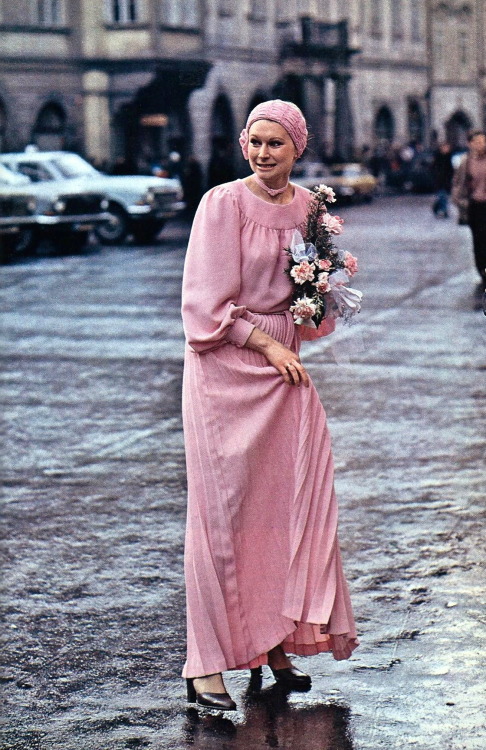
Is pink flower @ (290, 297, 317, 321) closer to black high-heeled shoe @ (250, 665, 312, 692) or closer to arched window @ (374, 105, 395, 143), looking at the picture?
black high-heeled shoe @ (250, 665, 312, 692)

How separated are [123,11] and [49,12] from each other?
2.67m

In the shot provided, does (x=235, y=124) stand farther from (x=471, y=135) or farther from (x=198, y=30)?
(x=471, y=135)

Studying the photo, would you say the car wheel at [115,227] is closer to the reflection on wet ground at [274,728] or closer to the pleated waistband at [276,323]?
the pleated waistband at [276,323]

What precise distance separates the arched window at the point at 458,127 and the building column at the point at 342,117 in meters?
12.2

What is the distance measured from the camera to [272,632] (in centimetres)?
479

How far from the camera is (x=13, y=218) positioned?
26062 millimetres

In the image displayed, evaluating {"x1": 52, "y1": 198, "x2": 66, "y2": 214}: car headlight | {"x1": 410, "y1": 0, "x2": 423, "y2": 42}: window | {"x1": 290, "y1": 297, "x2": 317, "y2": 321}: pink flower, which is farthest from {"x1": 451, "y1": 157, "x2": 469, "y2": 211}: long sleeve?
{"x1": 410, "y1": 0, "x2": 423, "y2": 42}: window

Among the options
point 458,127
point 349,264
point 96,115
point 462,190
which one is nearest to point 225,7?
point 96,115

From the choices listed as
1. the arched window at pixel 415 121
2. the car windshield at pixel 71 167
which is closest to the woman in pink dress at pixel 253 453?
the car windshield at pixel 71 167

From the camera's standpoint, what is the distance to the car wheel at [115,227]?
28719mm

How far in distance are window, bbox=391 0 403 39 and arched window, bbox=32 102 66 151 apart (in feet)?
87.3

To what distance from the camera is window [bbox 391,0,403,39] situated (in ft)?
225

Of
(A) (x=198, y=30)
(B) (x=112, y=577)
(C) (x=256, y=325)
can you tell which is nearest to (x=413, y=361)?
(B) (x=112, y=577)

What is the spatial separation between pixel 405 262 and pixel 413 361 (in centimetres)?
1001
